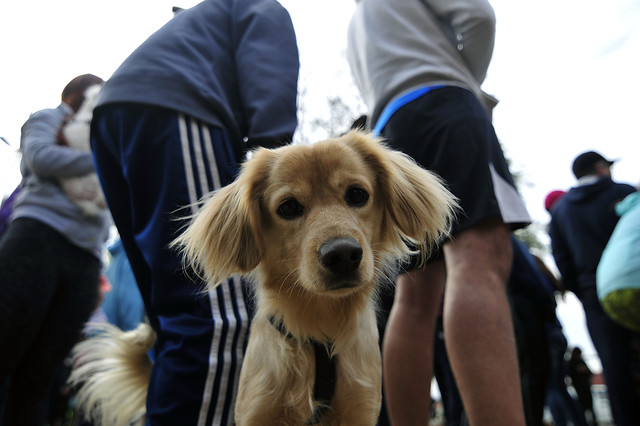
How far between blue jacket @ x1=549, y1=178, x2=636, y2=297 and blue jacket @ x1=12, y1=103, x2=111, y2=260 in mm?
3669

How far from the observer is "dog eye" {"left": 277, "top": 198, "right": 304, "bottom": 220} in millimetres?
1864

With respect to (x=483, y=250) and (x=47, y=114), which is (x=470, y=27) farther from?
(x=47, y=114)

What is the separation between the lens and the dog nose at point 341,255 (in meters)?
1.59

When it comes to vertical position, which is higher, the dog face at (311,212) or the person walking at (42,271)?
the dog face at (311,212)

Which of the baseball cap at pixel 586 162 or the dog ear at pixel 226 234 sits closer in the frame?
the dog ear at pixel 226 234

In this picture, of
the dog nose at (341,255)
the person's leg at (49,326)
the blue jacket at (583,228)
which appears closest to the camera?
the dog nose at (341,255)

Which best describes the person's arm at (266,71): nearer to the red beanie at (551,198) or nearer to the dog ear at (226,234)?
the dog ear at (226,234)

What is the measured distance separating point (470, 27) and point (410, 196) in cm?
95

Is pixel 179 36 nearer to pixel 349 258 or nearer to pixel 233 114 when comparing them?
pixel 233 114

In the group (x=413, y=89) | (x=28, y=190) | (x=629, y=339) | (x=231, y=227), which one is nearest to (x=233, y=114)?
(x=231, y=227)

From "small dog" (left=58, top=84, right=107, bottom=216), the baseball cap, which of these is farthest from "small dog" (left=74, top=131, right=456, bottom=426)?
the baseball cap

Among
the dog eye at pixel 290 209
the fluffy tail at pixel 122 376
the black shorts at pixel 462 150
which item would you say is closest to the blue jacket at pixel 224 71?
the dog eye at pixel 290 209

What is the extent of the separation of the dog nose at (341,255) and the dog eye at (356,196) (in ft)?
1.05

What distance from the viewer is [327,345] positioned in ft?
6.21
